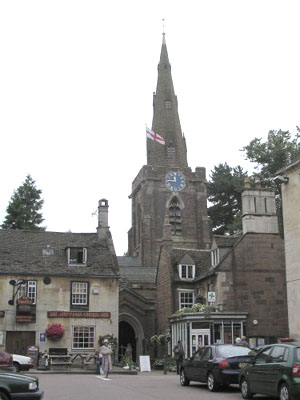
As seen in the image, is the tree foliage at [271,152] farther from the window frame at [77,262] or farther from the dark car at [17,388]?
the dark car at [17,388]

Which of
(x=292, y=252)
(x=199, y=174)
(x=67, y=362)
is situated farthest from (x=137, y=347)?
(x=199, y=174)

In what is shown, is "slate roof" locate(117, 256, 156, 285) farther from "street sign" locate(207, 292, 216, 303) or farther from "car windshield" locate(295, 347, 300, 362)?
"car windshield" locate(295, 347, 300, 362)

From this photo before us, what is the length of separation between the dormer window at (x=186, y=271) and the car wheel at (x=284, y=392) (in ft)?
89.7

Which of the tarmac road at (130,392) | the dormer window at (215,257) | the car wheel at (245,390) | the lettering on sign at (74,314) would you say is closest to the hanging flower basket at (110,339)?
the lettering on sign at (74,314)

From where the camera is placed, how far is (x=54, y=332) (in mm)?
36000

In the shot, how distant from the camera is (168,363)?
35219 mm

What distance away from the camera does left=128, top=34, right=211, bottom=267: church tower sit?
2749 inches

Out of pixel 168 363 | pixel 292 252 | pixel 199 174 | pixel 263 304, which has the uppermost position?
pixel 199 174

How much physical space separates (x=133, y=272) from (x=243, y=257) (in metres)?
27.6

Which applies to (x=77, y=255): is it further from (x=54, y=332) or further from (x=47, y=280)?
(x=54, y=332)

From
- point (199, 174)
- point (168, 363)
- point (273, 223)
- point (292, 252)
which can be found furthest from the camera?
point (199, 174)

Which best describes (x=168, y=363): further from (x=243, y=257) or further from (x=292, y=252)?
(x=292, y=252)

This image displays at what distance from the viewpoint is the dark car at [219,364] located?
18.0m

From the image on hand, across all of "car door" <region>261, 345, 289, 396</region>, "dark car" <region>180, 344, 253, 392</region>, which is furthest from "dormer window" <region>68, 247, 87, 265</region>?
"car door" <region>261, 345, 289, 396</region>
